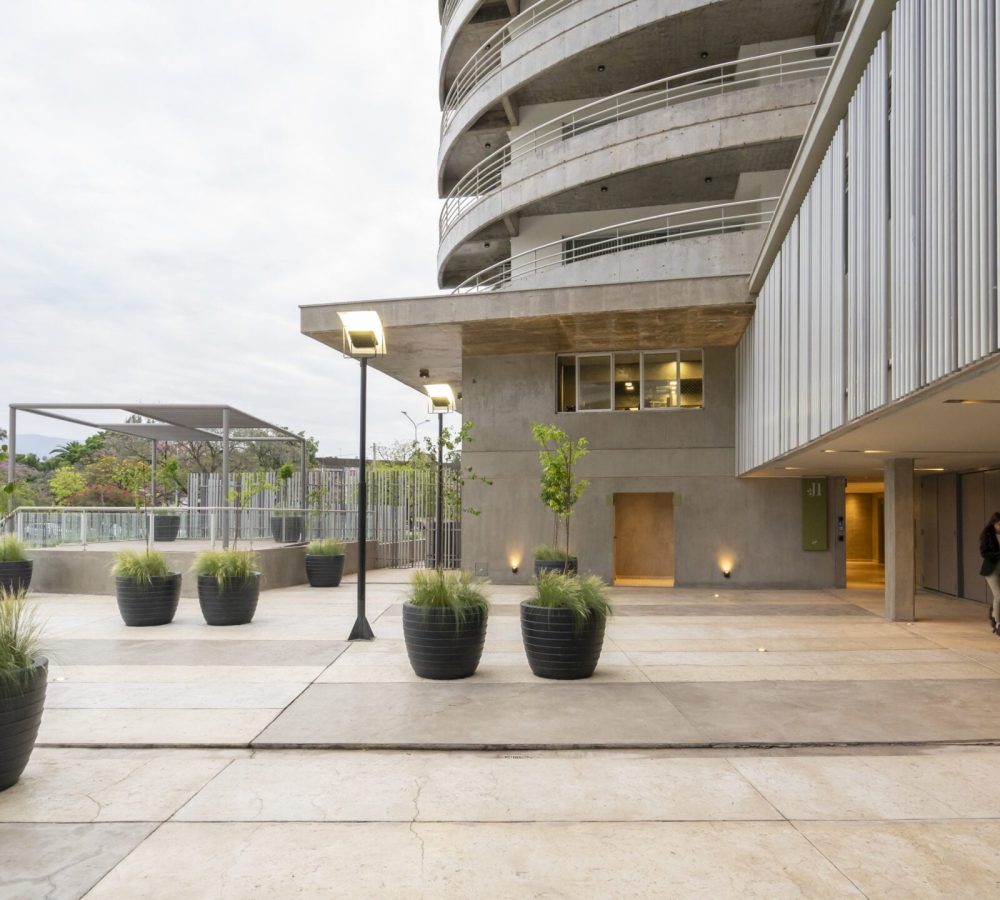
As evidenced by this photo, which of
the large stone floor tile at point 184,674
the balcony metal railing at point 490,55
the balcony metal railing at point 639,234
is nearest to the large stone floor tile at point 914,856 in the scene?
the large stone floor tile at point 184,674

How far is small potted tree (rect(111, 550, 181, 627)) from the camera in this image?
12234 mm

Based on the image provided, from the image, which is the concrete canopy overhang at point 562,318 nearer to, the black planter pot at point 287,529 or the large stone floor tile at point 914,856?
the black planter pot at point 287,529

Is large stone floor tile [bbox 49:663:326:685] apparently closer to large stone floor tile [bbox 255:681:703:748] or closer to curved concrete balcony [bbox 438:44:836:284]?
large stone floor tile [bbox 255:681:703:748]

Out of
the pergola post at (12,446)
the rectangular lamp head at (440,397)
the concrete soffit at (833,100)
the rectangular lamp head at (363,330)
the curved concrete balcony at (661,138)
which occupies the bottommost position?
the pergola post at (12,446)

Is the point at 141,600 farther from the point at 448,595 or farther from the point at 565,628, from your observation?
the point at 565,628

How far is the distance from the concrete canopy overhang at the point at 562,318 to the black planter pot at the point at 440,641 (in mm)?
9601

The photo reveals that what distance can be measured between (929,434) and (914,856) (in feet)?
22.0

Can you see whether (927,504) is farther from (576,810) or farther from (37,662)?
(37,662)

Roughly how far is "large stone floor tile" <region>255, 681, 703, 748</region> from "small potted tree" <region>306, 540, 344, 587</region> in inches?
420

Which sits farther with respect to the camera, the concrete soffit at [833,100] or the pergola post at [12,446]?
the pergola post at [12,446]

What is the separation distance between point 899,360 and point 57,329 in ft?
452

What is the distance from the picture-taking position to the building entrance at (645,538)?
22.7 metres

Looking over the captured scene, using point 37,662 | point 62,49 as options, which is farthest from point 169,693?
point 62,49

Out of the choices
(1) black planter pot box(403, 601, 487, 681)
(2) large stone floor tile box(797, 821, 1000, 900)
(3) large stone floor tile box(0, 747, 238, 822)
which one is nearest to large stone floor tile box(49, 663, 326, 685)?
(1) black planter pot box(403, 601, 487, 681)
